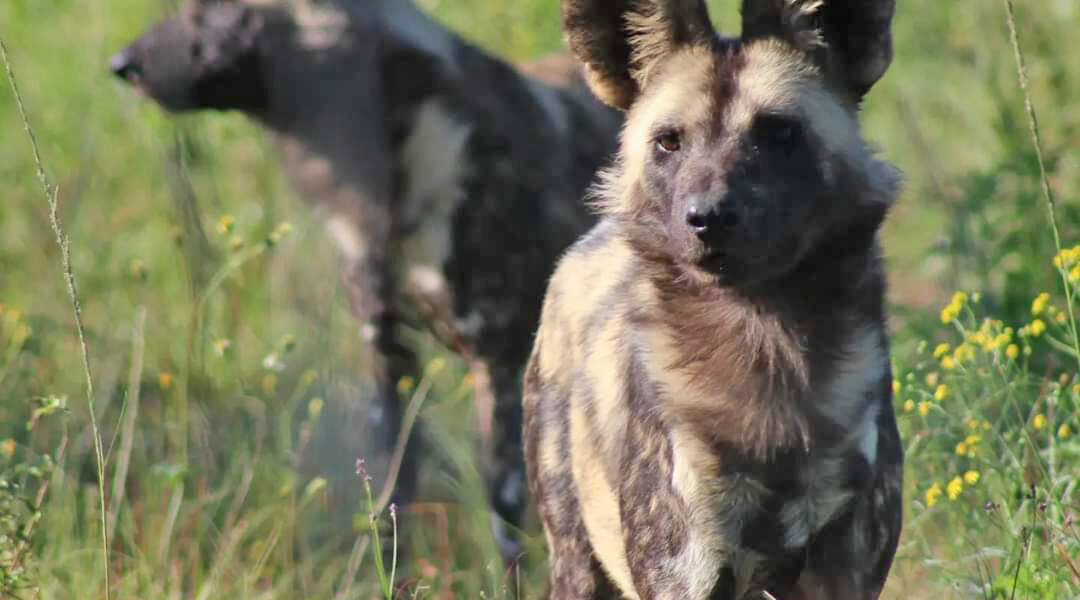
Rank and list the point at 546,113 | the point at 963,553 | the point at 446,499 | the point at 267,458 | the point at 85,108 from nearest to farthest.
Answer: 1. the point at 963,553
2. the point at 267,458
3. the point at 446,499
4. the point at 546,113
5. the point at 85,108

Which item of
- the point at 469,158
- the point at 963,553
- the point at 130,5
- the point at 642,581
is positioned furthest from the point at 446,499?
the point at 130,5

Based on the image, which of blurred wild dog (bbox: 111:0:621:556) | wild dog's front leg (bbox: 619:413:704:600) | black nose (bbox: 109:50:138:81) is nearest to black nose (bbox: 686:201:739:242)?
wild dog's front leg (bbox: 619:413:704:600)

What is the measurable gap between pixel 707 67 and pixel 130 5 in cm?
462

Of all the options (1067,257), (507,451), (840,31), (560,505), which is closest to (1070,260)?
(1067,257)

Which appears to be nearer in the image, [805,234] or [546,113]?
[805,234]

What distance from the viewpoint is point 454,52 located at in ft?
18.5

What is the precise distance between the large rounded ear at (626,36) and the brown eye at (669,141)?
0.20m

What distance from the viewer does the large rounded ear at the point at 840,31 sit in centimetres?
302

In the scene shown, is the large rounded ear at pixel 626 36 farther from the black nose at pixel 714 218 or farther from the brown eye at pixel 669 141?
the black nose at pixel 714 218

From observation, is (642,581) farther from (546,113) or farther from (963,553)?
(546,113)

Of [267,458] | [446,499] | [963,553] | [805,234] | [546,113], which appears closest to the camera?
[805,234]

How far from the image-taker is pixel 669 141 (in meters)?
3.04

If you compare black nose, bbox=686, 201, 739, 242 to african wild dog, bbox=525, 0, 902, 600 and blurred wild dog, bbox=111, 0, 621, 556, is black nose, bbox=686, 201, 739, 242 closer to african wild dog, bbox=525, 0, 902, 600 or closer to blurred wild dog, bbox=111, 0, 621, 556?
african wild dog, bbox=525, 0, 902, 600

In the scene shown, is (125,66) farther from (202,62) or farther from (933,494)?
(933,494)
